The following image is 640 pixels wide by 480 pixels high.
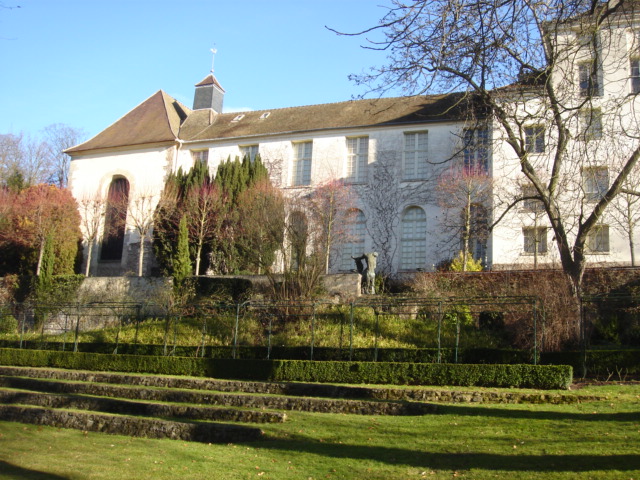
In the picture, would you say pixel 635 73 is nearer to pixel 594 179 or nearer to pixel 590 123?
pixel 594 179

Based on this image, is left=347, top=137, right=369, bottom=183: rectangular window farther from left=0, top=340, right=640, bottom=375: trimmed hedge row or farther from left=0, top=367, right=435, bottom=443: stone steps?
Answer: left=0, top=367, right=435, bottom=443: stone steps

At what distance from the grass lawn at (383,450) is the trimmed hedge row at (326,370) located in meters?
2.18

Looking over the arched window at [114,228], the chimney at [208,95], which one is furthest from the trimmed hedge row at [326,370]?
the chimney at [208,95]

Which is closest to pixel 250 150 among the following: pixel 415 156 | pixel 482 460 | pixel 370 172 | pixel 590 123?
pixel 370 172

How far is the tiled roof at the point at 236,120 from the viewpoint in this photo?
27.3 m

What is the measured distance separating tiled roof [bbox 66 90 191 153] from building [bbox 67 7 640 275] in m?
0.08

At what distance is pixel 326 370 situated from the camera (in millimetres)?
12859

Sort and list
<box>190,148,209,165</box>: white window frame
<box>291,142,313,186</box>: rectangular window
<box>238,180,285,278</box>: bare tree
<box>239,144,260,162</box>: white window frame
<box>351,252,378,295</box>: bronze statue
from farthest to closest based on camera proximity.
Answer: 1. <box>190,148,209,165</box>: white window frame
2. <box>239,144,260,162</box>: white window frame
3. <box>291,142,313,186</box>: rectangular window
4. <box>238,180,285,278</box>: bare tree
5. <box>351,252,378,295</box>: bronze statue

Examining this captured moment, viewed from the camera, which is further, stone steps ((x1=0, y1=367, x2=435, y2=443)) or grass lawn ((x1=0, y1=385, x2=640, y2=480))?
stone steps ((x1=0, y1=367, x2=435, y2=443))

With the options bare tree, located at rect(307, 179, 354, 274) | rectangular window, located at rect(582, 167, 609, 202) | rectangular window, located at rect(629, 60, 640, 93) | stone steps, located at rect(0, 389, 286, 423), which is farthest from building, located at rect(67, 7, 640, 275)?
stone steps, located at rect(0, 389, 286, 423)

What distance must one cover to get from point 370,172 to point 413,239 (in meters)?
3.79

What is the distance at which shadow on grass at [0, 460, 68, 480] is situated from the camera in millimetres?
6156

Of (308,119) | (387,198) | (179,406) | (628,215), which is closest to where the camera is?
(179,406)

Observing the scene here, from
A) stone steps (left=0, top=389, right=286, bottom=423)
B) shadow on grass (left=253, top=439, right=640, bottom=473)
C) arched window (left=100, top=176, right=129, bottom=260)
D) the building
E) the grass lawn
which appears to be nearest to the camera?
shadow on grass (left=253, top=439, right=640, bottom=473)
